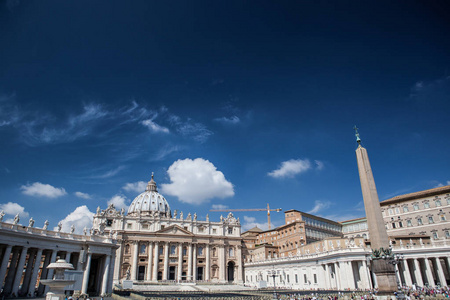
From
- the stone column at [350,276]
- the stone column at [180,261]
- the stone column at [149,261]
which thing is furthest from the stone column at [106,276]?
the stone column at [180,261]

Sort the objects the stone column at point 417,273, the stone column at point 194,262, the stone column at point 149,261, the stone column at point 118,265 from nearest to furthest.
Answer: the stone column at point 417,273 → the stone column at point 118,265 → the stone column at point 149,261 → the stone column at point 194,262

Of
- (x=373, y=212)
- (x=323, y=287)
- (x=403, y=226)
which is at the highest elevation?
(x=403, y=226)

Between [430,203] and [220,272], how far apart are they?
4830 cm

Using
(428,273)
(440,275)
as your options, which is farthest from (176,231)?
(440,275)

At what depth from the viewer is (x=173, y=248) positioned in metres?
72.3

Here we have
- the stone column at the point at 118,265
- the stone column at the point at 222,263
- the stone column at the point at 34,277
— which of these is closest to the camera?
the stone column at the point at 34,277

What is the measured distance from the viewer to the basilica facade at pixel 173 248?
222 feet

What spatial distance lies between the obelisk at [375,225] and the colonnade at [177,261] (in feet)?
177

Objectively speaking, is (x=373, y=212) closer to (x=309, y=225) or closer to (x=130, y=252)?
(x=309, y=225)

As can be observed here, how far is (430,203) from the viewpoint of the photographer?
173 feet

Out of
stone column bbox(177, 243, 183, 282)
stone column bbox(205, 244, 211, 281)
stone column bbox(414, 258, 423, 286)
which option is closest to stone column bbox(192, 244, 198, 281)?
stone column bbox(205, 244, 211, 281)

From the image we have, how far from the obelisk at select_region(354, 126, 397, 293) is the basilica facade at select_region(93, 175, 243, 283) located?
51.6 metres

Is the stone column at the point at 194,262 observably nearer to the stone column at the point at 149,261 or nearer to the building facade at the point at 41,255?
the stone column at the point at 149,261

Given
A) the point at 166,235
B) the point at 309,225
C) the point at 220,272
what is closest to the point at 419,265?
the point at 309,225
